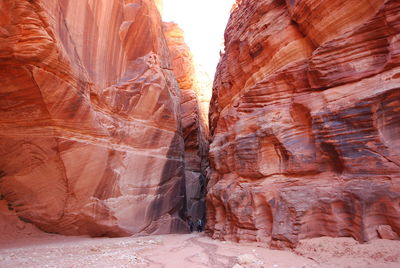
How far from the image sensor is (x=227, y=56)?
13.1 m

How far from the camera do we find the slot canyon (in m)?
6.05

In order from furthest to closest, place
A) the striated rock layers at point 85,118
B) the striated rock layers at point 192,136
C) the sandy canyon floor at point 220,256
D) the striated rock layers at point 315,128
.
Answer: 1. the striated rock layers at point 192,136
2. the striated rock layers at point 85,118
3. the striated rock layers at point 315,128
4. the sandy canyon floor at point 220,256

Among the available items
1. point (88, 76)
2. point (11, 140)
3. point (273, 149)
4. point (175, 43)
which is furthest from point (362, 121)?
point (175, 43)

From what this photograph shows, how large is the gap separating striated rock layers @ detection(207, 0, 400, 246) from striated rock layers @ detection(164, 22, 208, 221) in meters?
11.5

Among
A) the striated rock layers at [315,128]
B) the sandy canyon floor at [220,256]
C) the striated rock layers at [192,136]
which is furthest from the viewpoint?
the striated rock layers at [192,136]

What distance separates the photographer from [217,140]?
12.0 metres

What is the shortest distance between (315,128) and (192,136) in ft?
52.3

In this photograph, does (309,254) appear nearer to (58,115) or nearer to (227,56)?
(58,115)

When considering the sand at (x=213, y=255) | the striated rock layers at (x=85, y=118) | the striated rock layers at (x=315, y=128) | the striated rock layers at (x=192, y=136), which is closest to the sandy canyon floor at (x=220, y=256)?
the sand at (x=213, y=255)

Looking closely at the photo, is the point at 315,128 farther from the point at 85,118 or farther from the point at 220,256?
the point at 85,118

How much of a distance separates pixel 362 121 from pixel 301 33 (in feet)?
13.0

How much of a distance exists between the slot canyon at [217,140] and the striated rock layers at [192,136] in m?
7.67

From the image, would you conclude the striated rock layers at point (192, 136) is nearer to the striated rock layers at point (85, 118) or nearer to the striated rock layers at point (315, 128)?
the striated rock layers at point (85, 118)

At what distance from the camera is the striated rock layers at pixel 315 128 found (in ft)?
19.5
